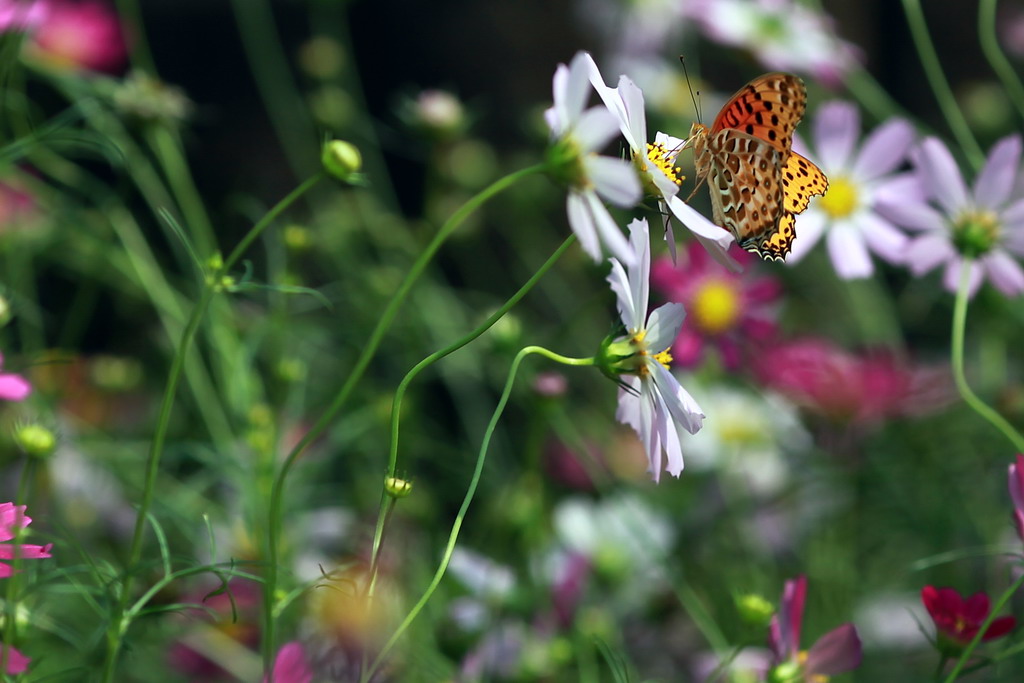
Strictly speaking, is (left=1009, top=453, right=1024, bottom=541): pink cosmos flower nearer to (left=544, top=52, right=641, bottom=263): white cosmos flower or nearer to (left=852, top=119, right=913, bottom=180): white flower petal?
(left=544, top=52, right=641, bottom=263): white cosmos flower

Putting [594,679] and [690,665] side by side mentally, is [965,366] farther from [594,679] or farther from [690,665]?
[594,679]

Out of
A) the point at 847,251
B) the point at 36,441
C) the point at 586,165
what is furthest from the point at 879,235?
the point at 36,441

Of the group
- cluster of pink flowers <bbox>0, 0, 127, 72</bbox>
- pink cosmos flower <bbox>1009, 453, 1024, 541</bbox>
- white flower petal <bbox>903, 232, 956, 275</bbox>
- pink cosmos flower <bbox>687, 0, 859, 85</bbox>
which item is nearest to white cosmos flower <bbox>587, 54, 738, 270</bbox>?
pink cosmos flower <bbox>1009, 453, 1024, 541</bbox>

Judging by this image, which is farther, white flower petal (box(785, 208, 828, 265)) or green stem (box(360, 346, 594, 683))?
white flower petal (box(785, 208, 828, 265))

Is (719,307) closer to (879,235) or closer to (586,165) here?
(879,235)

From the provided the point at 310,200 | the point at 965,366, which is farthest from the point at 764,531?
the point at 310,200

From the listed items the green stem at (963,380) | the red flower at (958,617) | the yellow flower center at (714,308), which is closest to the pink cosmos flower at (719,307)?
the yellow flower center at (714,308)
